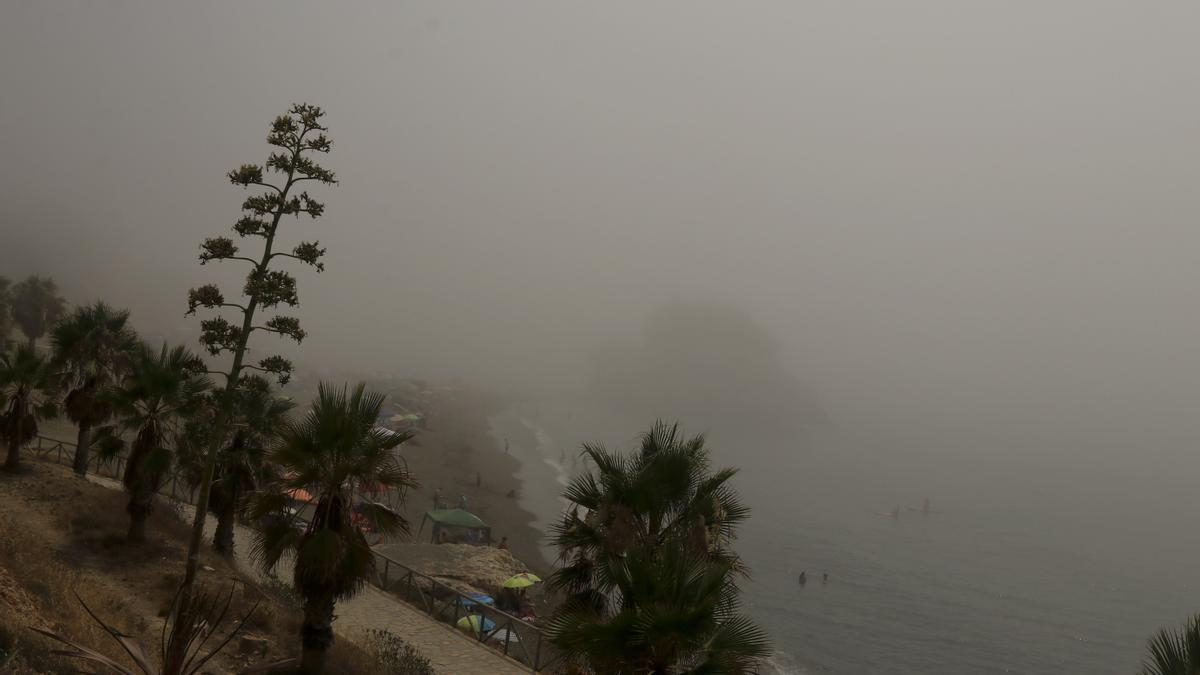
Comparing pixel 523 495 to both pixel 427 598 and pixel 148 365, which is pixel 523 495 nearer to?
pixel 427 598

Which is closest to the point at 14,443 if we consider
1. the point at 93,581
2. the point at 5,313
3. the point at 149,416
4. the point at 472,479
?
the point at 149,416

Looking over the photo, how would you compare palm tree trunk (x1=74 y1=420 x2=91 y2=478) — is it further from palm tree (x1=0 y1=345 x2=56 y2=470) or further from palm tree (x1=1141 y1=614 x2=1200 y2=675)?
palm tree (x1=1141 y1=614 x2=1200 y2=675)

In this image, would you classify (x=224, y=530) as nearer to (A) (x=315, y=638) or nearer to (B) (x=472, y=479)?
(A) (x=315, y=638)

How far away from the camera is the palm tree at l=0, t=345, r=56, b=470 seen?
927 inches

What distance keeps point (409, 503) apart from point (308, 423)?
42542 millimetres

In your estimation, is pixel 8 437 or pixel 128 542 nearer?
pixel 128 542

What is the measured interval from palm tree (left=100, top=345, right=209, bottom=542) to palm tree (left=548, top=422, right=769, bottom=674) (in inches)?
459

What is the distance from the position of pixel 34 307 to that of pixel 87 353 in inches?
1951

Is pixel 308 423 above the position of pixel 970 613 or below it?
above

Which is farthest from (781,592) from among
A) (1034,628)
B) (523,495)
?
(523,495)

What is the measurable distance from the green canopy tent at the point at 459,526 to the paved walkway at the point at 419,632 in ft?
56.4

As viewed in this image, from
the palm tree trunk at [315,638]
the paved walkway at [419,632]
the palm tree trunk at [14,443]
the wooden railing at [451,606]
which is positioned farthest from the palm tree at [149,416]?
the palm tree trunk at [315,638]

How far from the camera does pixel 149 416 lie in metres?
18.2

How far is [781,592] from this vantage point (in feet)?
186
